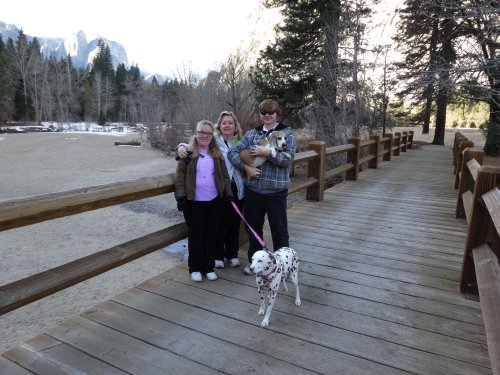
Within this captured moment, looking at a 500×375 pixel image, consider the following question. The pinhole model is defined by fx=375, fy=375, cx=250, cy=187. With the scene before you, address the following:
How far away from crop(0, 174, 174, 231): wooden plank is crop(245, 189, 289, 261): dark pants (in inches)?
31.8

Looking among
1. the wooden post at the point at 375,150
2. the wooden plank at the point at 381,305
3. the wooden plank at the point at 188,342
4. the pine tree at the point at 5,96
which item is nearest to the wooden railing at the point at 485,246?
the wooden plank at the point at 381,305

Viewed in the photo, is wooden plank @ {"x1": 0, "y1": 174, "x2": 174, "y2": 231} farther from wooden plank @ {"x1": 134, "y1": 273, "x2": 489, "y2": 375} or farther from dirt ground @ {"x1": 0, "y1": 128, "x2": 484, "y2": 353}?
dirt ground @ {"x1": 0, "y1": 128, "x2": 484, "y2": 353}

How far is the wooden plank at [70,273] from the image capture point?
221 cm

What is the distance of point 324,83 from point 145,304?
1327cm

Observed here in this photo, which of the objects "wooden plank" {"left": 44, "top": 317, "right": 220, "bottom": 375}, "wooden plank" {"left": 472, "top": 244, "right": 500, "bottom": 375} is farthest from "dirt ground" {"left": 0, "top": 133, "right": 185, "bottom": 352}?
"wooden plank" {"left": 472, "top": 244, "right": 500, "bottom": 375}

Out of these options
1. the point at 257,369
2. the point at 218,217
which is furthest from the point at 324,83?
the point at 257,369

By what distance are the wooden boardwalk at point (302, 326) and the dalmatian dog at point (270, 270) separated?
114 mm

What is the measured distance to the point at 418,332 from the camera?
2619 millimetres

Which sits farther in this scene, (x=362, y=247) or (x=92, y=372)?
(x=362, y=247)

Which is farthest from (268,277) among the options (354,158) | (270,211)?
(354,158)

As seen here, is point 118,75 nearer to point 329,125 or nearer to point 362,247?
point 329,125

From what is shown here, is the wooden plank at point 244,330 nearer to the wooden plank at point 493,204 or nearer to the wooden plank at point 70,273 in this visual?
the wooden plank at point 70,273

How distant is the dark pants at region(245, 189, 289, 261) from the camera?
10.9 ft

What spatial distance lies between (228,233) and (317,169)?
320 centimetres
